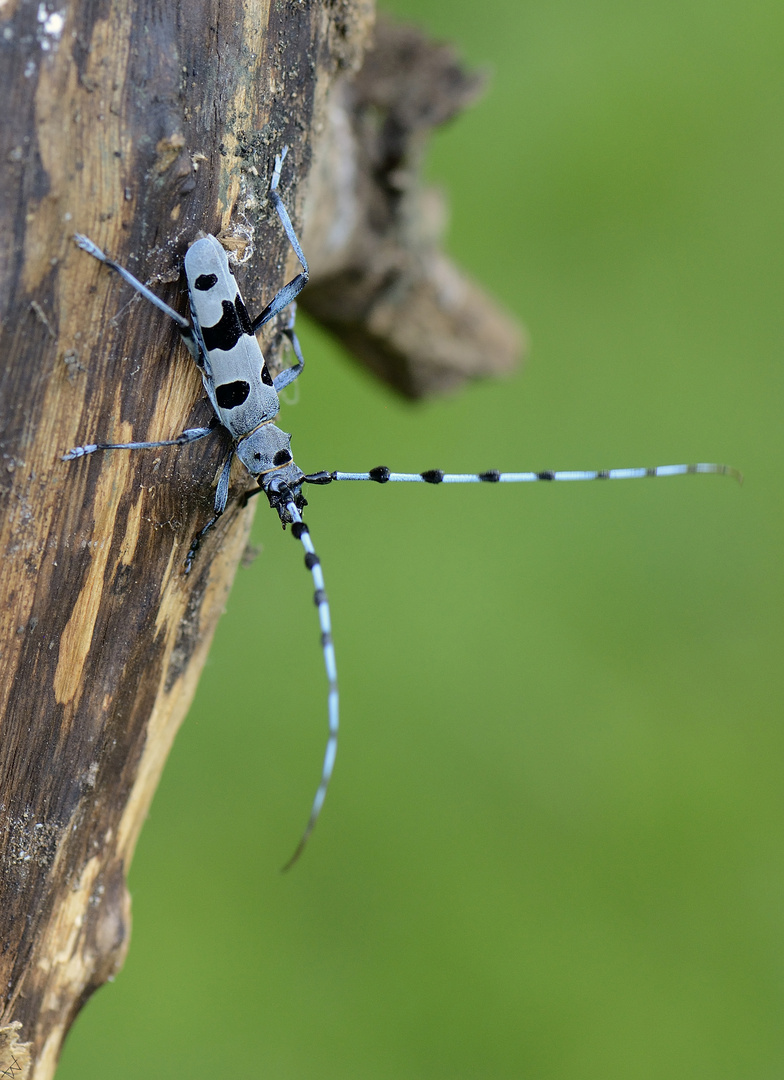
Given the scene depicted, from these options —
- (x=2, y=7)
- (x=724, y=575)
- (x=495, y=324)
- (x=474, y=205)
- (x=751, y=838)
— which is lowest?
(x=751, y=838)

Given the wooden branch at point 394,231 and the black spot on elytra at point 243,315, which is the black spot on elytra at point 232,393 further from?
the wooden branch at point 394,231

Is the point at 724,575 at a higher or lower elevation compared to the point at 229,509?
higher

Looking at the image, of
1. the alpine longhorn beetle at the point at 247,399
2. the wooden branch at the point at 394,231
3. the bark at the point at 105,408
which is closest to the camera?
the bark at the point at 105,408

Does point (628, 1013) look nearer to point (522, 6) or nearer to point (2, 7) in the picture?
point (2, 7)

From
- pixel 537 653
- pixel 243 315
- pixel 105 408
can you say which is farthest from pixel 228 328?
pixel 537 653

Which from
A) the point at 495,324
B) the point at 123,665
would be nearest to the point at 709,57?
the point at 495,324

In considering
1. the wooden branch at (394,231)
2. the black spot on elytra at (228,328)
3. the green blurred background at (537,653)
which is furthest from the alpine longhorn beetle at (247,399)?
the green blurred background at (537,653)

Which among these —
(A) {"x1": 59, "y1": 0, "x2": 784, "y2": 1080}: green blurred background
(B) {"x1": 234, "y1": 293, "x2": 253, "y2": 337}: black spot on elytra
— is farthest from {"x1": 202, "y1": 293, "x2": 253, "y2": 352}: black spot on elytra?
(A) {"x1": 59, "y1": 0, "x2": 784, "y2": 1080}: green blurred background
